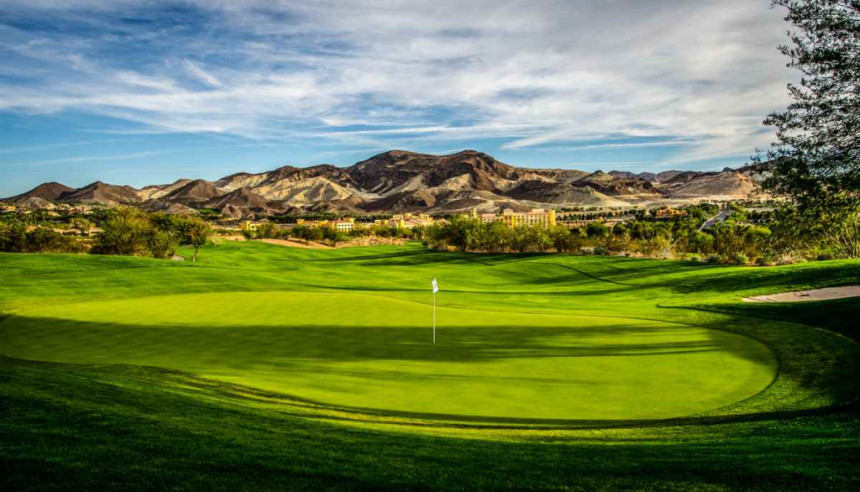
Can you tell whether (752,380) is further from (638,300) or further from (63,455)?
(638,300)

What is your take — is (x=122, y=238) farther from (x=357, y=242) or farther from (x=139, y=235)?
(x=357, y=242)

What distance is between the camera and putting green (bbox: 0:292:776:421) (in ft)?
38.1

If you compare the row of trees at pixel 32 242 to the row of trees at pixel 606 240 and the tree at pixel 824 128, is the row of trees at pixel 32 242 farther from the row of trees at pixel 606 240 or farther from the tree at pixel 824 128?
the tree at pixel 824 128

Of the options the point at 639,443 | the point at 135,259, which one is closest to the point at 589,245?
the point at 135,259

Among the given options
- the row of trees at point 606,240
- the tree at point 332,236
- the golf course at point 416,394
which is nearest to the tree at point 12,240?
the golf course at point 416,394

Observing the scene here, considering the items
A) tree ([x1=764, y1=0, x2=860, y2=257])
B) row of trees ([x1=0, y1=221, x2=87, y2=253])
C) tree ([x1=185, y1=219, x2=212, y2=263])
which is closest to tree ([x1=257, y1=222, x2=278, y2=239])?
tree ([x1=185, y1=219, x2=212, y2=263])

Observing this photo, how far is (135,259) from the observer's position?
137ft

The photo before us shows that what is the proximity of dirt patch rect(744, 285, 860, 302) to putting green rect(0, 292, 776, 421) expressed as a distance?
429 inches

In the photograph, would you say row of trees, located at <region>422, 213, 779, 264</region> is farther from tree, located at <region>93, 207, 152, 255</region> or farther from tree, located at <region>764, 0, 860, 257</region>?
tree, located at <region>93, 207, 152, 255</region>

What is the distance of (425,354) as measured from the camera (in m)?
15.8

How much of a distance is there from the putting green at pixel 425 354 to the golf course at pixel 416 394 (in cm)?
10

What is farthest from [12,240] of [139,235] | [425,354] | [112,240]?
[425,354]

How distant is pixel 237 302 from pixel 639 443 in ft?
70.7

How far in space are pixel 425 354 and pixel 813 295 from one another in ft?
74.2
